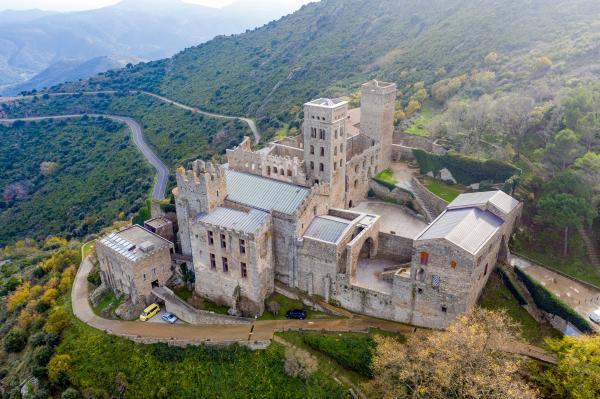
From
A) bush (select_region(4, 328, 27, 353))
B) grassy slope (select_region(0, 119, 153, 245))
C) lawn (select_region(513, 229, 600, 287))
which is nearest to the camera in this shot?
lawn (select_region(513, 229, 600, 287))

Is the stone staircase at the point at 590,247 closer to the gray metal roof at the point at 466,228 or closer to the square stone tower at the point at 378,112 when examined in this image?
the gray metal roof at the point at 466,228

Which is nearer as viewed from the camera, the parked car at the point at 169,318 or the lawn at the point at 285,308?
the lawn at the point at 285,308

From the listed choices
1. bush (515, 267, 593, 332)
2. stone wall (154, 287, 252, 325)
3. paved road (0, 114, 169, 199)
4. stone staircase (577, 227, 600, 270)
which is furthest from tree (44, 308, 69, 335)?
stone staircase (577, 227, 600, 270)

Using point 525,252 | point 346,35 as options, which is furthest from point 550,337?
point 346,35

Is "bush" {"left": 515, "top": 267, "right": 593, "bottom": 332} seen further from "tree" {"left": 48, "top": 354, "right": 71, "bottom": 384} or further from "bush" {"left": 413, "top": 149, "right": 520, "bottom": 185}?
"tree" {"left": 48, "top": 354, "right": 71, "bottom": 384}

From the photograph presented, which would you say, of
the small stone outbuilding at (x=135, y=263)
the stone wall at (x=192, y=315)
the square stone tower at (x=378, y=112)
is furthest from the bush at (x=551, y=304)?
the small stone outbuilding at (x=135, y=263)

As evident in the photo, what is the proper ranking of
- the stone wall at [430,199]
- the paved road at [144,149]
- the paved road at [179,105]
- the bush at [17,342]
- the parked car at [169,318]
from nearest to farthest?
the parked car at [169,318], the bush at [17,342], the stone wall at [430,199], the paved road at [144,149], the paved road at [179,105]
